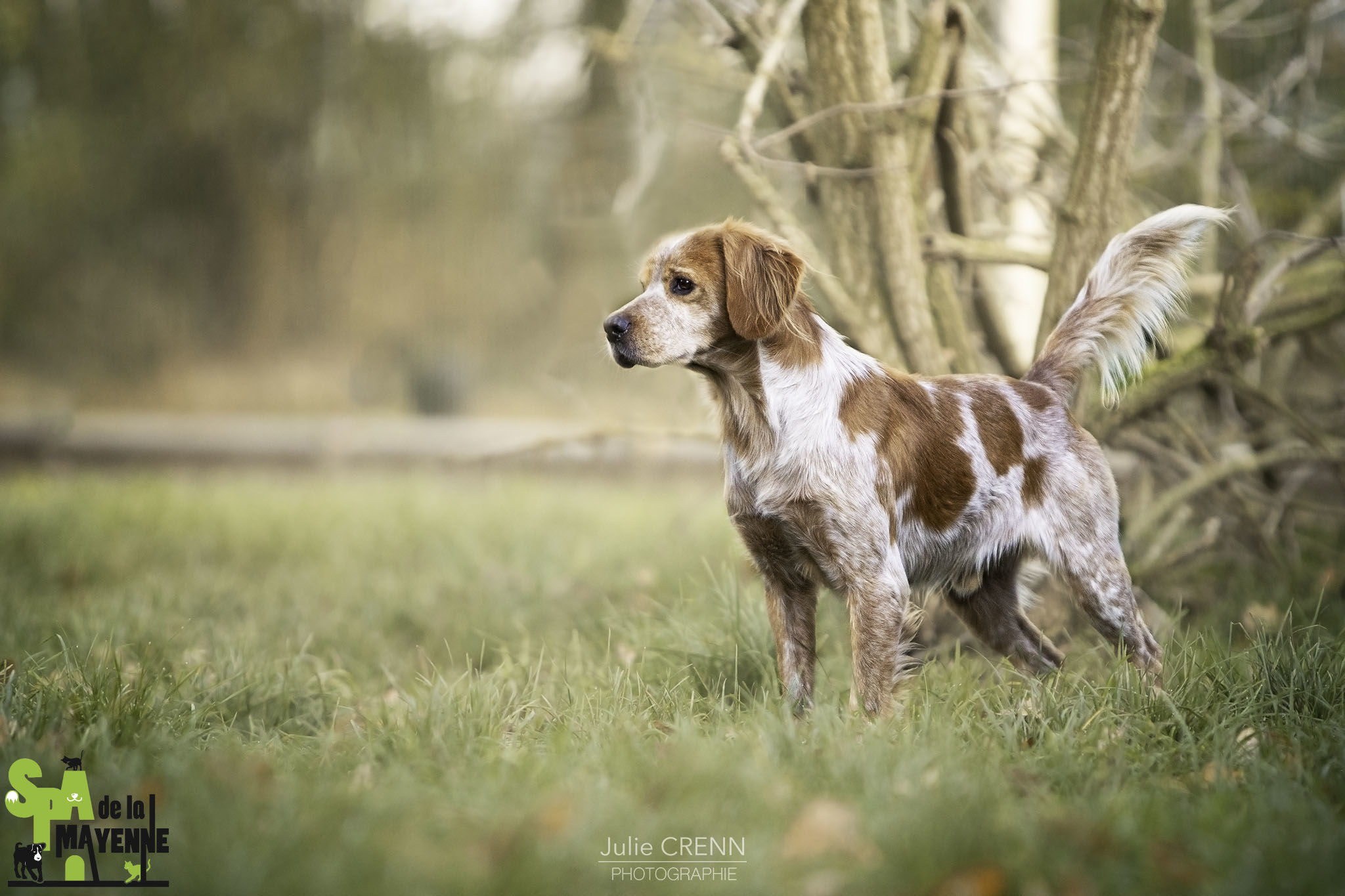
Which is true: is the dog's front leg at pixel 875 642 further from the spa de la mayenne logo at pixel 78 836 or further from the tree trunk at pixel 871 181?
the spa de la mayenne logo at pixel 78 836

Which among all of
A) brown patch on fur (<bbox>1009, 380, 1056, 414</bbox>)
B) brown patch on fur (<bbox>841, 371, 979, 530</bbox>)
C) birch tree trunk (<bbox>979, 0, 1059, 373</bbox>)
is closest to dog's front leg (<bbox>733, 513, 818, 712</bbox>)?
brown patch on fur (<bbox>841, 371, 979, 530</bbox>)

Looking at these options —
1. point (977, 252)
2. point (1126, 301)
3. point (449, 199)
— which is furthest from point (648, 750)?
point (449, 199)

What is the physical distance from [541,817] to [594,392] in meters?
10.0

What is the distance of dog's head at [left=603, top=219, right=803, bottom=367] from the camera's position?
110 inches

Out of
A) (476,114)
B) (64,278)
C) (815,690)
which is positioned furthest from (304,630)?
(64,278)

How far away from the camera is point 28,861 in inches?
A: 76.5

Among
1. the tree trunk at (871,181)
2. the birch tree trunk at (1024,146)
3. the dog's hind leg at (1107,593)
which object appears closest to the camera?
the dog's hind leg at (1107,593)

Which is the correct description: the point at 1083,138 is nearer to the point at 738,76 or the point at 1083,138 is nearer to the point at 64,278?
the point at 738,76

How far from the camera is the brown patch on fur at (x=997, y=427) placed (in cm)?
303

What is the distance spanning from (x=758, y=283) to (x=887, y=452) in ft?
1.89

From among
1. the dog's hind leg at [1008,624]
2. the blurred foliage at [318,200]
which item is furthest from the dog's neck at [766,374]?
the blurred foliage at [318,200]

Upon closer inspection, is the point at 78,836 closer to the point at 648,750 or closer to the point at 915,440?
the point at 648,750

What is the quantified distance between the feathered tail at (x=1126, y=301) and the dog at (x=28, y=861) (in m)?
2.84

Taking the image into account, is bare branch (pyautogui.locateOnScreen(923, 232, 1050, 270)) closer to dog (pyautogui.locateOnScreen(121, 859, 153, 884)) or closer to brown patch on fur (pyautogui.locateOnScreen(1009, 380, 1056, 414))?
brown patch on fur (pyautogui.locateOnScreen(1009, 380, 1056, 414))
